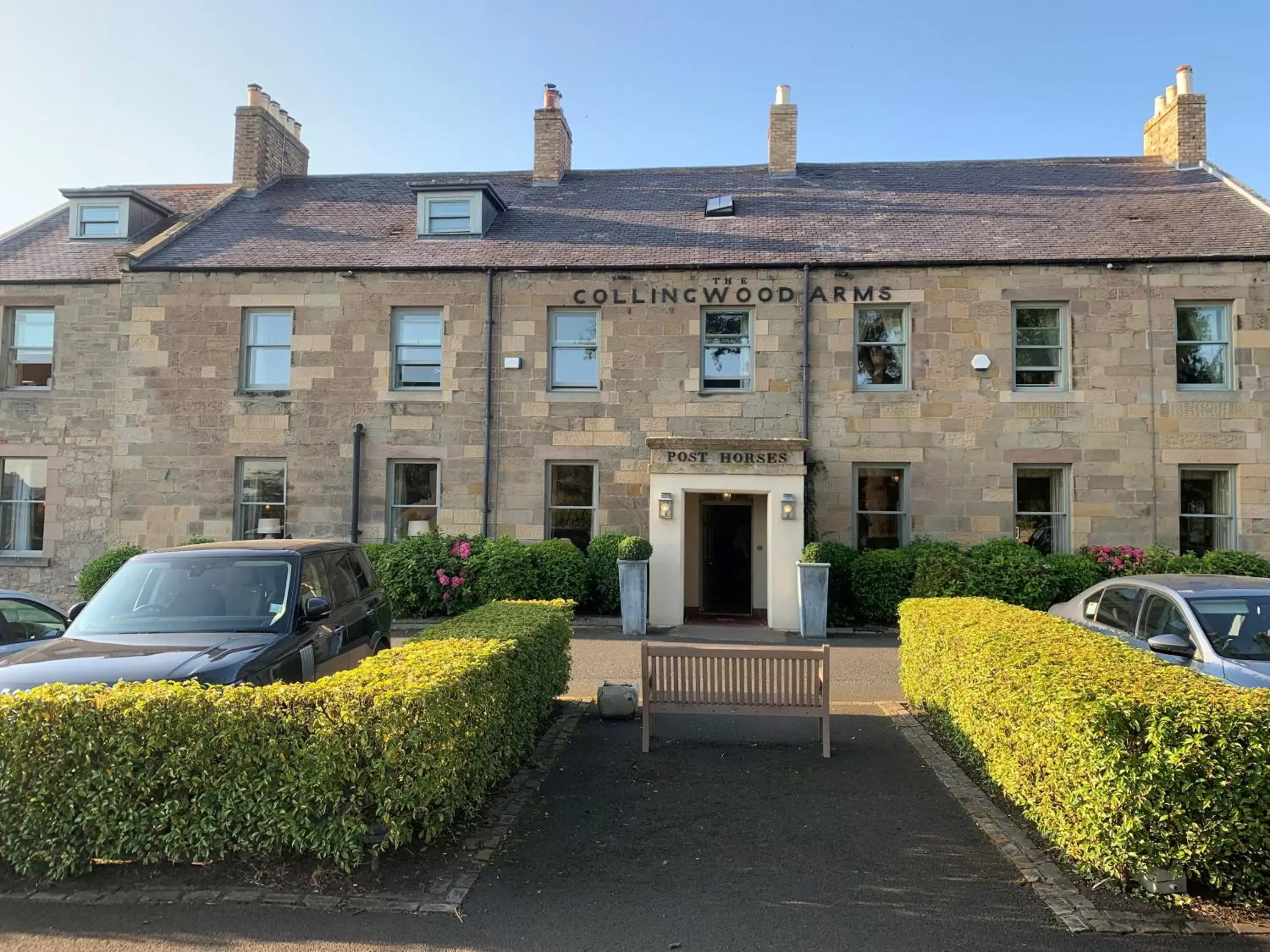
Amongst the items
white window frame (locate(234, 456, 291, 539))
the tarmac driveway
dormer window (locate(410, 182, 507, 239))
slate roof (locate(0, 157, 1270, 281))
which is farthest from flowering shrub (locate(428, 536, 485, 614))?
the tarmac driveway

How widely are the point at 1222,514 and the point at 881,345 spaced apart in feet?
22.9

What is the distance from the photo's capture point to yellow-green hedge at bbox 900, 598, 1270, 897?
418cm

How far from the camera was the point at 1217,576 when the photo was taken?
26.6 feet

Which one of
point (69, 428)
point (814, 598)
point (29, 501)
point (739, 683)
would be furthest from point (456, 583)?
point (29, 501)

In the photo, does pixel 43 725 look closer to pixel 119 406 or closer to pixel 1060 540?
pixel 119 406

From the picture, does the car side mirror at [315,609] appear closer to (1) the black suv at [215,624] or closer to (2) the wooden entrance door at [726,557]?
(1) the black suv at [215,624]

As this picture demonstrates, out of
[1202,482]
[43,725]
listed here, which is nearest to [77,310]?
[43,725]

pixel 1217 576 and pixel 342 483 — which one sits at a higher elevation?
pixel 342 483

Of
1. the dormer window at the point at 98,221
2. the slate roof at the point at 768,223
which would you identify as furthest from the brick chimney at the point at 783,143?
the dormer window at the point at 98,221

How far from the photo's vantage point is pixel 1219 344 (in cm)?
1521

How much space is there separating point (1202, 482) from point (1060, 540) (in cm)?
293

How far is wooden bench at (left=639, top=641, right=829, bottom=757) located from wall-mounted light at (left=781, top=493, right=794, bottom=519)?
7352 millimetres

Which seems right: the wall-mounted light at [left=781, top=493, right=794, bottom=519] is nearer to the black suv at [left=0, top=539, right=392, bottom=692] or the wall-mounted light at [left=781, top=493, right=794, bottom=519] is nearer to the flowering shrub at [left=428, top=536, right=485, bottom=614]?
the flowering shrub at [left=428, top=536, right=485, bottom=614]

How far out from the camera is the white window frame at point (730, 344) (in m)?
16.0
